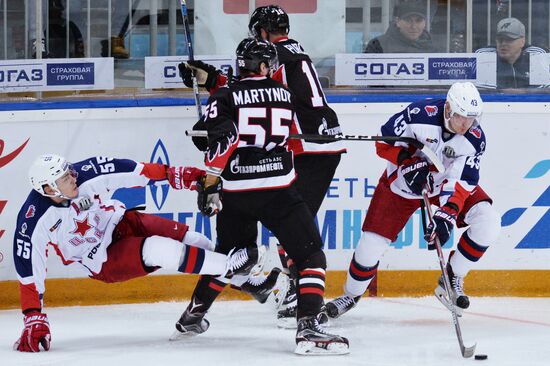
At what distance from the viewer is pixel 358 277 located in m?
5.40

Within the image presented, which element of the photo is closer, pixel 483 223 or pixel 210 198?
pixel 210 198

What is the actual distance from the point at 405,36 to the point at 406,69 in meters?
0.16

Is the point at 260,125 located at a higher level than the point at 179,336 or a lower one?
higher

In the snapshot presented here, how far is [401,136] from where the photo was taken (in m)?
5.15

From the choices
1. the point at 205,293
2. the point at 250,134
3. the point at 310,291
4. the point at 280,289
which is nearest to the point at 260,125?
the point at 250,134

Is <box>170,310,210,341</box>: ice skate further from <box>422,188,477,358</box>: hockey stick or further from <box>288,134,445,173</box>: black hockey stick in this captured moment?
<box>422,188,477,358</box>: hockey stick

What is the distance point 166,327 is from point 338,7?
1783 mm

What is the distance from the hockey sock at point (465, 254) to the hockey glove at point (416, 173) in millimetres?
304

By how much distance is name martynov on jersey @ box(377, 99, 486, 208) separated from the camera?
16.7 ft

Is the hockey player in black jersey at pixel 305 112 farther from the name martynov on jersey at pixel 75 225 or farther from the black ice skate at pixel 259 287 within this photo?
the name martynov on jersey at pixel 75 225

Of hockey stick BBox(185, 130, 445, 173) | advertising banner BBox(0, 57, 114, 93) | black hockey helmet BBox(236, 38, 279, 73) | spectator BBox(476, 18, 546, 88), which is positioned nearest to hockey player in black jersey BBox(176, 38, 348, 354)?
black hockey helmet BBox(236, 38, 279, 73)

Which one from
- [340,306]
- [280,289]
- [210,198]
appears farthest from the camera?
[280,289]

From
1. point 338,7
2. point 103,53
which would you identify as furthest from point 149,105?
point 338,7

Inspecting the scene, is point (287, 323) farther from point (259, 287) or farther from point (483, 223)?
point (483, 223)
